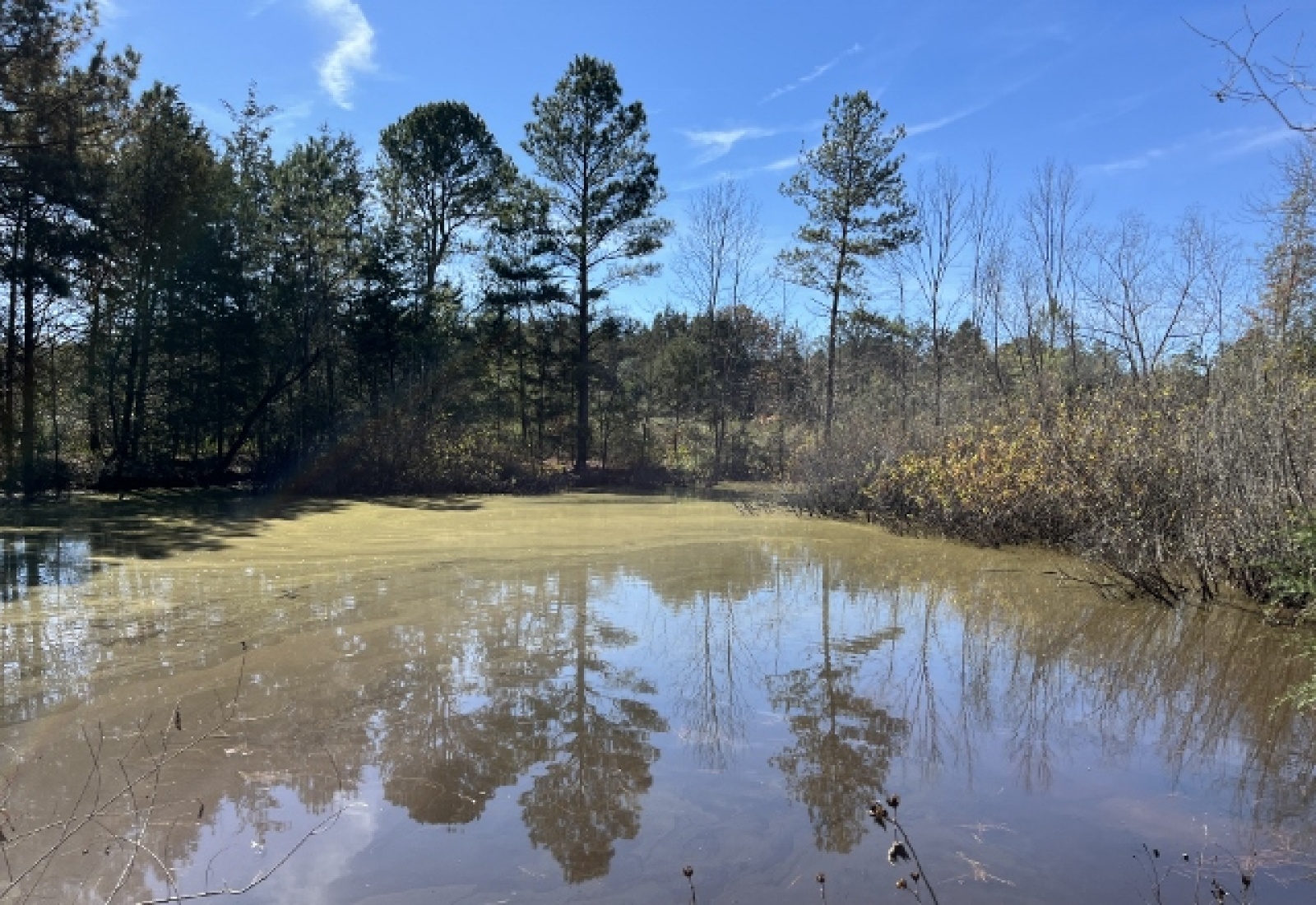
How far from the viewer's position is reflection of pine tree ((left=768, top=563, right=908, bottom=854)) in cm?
379

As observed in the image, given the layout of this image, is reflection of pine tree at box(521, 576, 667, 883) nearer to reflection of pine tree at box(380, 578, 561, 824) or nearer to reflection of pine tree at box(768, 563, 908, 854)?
reflection of pine tree at box(380, 578, 561, 824)

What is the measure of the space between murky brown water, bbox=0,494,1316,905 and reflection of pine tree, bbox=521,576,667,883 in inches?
0.8

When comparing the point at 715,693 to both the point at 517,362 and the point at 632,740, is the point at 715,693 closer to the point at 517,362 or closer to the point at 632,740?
the point at 632,740

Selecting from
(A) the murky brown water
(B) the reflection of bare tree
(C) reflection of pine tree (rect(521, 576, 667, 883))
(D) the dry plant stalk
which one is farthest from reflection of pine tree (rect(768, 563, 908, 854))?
(D) the dry plant stalk

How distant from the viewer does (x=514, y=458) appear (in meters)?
22.7

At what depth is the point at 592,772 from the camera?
4203 millimetres

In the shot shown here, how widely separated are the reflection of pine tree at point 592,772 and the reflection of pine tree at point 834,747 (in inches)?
31.2

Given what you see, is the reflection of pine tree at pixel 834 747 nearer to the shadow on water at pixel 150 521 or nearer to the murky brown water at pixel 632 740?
the murky brown water at pixel 632 740

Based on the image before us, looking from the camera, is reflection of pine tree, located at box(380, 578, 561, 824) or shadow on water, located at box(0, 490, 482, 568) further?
shadow on water, located at box(0, 490, 482, 568)

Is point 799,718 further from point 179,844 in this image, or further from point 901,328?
point 901,328

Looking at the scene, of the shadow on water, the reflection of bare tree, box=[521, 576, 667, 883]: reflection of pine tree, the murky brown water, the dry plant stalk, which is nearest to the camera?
the dry plant stalk

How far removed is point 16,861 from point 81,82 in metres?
16.9

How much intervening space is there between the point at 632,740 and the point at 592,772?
1.58 ft

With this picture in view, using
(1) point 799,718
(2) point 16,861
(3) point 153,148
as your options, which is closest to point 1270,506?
(1) point 799,718
